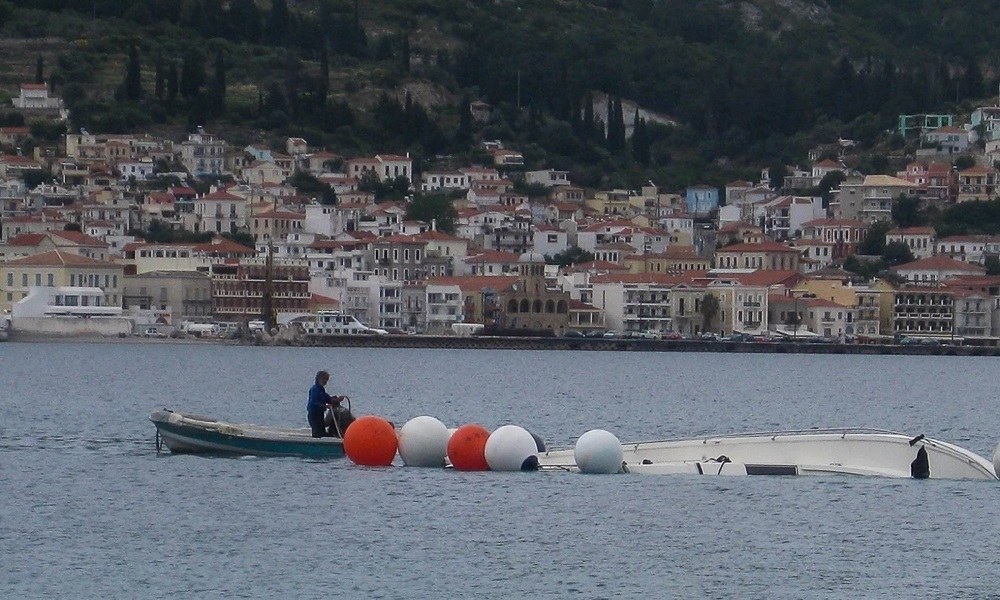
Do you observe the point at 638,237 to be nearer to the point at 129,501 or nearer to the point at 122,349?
the point at 122,349

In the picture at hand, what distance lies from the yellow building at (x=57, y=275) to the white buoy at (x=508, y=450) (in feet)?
267

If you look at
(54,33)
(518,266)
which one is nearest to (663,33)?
(54,33)

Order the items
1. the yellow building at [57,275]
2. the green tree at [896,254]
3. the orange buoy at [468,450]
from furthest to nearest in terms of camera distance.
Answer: the green tree at [896,254]
the yellow building at [57,275]
the orange buoy at [468,450]

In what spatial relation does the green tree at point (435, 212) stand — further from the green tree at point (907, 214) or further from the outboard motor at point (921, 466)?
the outboard motor at point (921, 466)

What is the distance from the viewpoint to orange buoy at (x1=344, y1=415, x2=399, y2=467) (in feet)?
123

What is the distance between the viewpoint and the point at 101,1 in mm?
166250

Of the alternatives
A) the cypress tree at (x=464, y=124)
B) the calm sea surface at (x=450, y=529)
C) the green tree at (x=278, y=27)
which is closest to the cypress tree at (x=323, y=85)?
the cypress tree at (x=464, y=124)

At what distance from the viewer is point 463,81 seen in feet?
547

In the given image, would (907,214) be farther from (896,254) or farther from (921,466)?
(921,466)

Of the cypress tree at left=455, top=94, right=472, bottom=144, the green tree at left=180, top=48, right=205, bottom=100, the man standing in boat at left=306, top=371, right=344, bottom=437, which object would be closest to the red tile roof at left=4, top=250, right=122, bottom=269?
the green tree at left=180, top=48, right=205, bottom=100

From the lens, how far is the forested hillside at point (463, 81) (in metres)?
152

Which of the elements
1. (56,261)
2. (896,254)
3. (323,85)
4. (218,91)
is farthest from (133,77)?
(896,254)

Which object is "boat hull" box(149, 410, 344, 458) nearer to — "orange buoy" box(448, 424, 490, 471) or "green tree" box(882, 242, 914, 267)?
"orange buoy" box(448, 424, 490, 471)

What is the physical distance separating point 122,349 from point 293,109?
163 ft
